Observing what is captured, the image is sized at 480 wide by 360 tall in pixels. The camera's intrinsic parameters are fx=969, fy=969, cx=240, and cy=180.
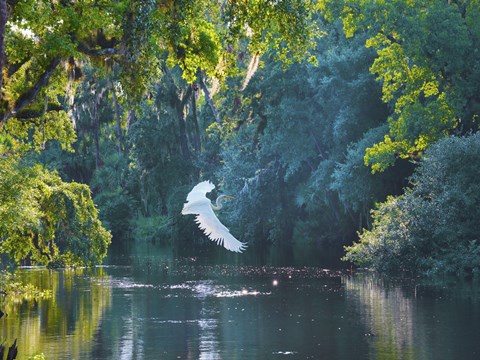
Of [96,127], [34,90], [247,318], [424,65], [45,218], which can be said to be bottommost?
[247,318]

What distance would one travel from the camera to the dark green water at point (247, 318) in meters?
22.2

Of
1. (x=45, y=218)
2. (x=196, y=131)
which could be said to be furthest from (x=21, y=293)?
(x=196, y=131)

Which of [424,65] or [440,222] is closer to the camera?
[440,222]

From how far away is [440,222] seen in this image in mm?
39375

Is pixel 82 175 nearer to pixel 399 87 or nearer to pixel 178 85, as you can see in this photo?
pixel 178 85

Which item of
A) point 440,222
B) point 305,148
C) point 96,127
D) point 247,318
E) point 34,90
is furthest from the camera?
point 96,127

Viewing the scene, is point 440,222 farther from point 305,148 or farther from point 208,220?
point 305,148

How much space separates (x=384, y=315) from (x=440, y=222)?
41.3 ft

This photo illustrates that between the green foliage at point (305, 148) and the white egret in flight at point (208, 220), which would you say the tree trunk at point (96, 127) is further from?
the white egret in flight at point (208, 220)

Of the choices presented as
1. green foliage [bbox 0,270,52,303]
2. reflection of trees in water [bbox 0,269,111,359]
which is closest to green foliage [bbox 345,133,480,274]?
reflection of trees in water [bbox 0,269,111,359]

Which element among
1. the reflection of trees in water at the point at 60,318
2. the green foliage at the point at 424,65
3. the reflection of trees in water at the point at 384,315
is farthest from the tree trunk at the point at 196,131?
the reflection of trees in water at the point at 384,315

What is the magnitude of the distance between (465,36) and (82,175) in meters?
41.7

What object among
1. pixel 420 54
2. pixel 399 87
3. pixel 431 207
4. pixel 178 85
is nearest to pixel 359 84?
pixel 399 87

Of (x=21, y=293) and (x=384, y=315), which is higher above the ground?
(x=21, y=293)
